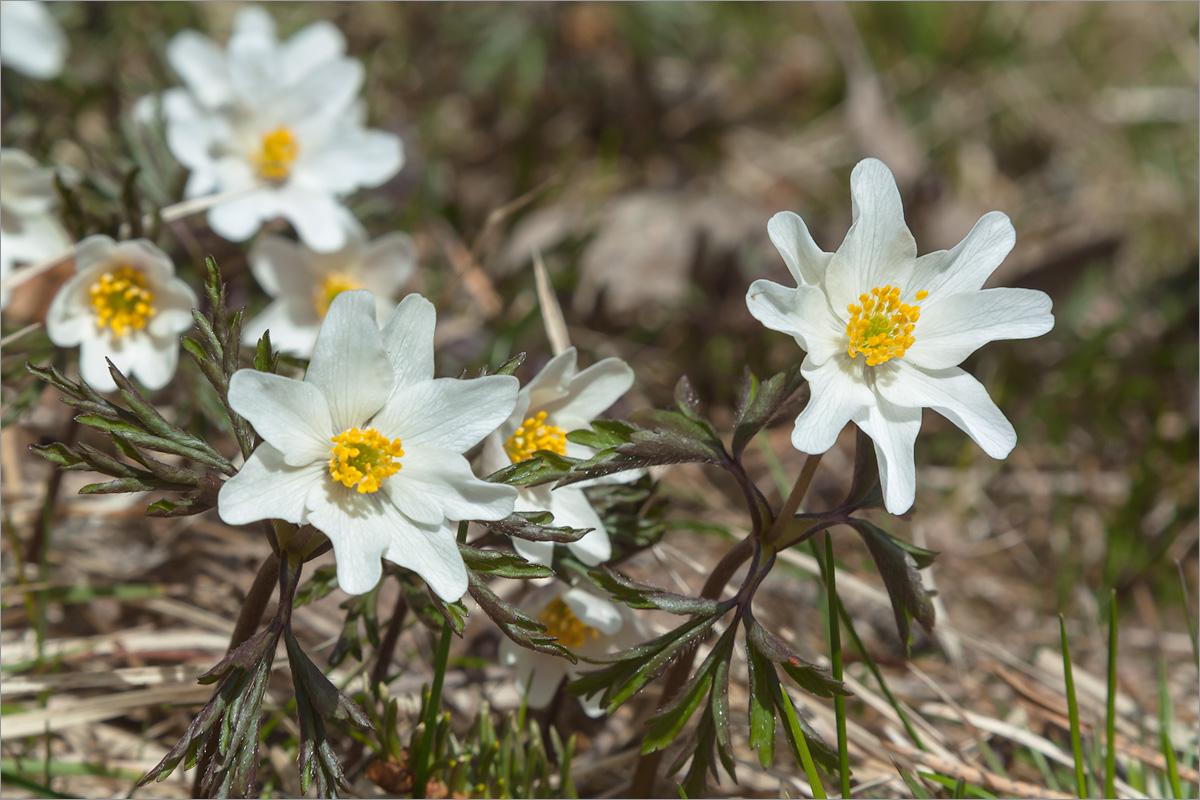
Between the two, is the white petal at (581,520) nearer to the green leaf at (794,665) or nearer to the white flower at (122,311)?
the green leaf at (794,665)

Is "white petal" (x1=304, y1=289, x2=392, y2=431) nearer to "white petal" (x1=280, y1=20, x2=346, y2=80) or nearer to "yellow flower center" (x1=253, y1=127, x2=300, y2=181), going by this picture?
"yellow flower center" (x1=253, y1=127, x2=300, y2=181)

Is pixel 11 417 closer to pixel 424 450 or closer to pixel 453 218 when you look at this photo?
pixel 424 450

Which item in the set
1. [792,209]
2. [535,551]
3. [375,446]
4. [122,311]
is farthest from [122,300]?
[792,209]

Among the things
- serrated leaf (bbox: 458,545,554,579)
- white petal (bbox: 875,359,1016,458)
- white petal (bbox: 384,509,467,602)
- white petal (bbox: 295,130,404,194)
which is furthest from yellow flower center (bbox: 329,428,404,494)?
white petal (bbox: 295,130,404,194)

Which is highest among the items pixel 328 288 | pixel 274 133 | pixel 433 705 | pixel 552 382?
pixel 274 133

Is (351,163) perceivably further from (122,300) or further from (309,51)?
(122,300)

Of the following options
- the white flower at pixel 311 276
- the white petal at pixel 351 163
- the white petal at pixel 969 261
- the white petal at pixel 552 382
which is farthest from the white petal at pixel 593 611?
the white petal at pixel 351 163
